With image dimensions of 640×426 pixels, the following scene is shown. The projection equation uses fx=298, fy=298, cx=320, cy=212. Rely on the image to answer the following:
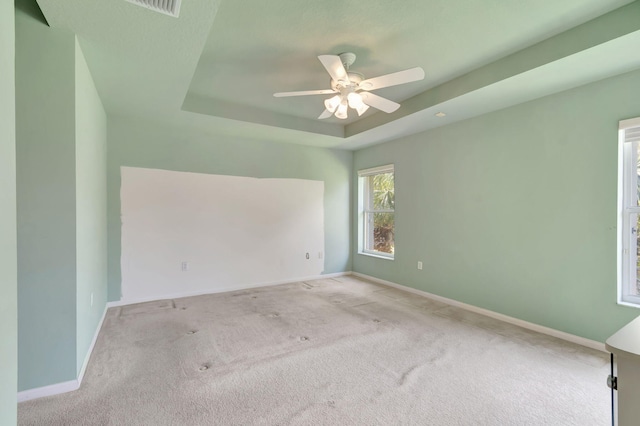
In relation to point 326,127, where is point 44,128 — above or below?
below

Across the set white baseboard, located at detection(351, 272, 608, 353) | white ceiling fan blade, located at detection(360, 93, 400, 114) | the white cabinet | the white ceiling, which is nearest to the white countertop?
the white cabinet

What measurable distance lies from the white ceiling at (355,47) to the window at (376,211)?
171 centimetres

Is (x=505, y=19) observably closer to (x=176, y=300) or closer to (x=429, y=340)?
(x=429, y=340)

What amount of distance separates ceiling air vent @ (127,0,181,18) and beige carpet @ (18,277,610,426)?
93.4 inches

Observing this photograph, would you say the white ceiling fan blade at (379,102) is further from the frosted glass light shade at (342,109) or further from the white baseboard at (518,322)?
the white baseboard at (518,322)

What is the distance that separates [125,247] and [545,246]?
480 cm

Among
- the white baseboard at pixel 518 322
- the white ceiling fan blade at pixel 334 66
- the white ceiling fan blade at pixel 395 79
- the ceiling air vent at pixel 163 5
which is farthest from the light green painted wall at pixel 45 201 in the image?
the white baseboard at pixel 518 322

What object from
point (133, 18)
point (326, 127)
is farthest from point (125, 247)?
point (326, 127)

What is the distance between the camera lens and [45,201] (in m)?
1.95

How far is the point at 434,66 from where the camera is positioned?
2756 millimetres

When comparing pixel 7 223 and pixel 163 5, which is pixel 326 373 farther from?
pixel 163 5

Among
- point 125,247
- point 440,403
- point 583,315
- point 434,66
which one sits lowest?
point 440,403

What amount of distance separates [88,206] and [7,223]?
1.83 m

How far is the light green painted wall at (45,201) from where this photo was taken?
74.2 inches
